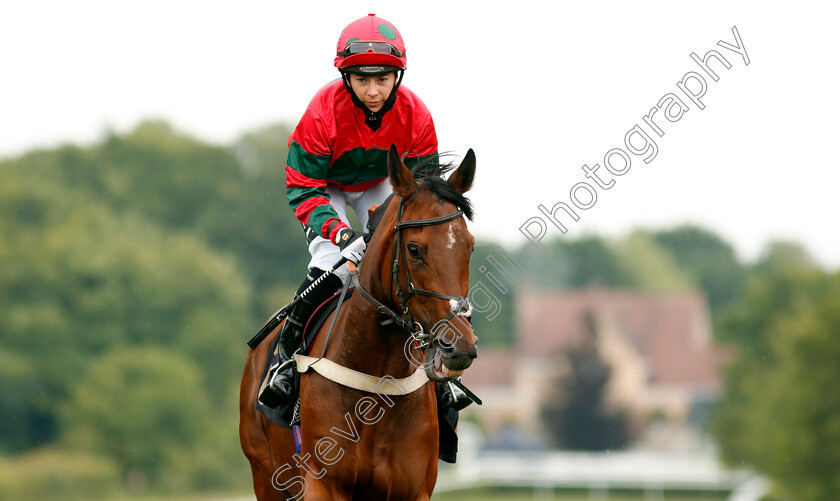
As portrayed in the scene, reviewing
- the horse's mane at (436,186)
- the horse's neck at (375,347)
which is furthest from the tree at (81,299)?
the horse's mane at (436,186)

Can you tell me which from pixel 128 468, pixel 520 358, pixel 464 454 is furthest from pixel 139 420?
pixel 520 358

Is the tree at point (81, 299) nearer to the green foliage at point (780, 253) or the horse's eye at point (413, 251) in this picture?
the horse's eye at point (413, 251)

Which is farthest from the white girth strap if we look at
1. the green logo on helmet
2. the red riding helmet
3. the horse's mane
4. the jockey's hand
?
the green logo on helmet

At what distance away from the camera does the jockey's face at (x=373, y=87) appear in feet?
20.3

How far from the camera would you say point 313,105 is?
6.43 metres

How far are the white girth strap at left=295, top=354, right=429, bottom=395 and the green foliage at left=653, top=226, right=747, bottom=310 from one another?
10244 centimetres

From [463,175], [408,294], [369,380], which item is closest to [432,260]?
[408,294]

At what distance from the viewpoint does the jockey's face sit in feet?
20.3

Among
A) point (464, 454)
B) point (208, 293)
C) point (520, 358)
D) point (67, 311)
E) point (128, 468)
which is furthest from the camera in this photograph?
point (520, 358)

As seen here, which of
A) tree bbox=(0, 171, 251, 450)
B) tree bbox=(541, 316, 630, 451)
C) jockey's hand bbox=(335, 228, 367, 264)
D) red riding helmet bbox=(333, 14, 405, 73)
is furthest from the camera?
tree bbox=(541, 316, 630, 451)

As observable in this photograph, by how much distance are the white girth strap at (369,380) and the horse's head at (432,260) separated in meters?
0.47

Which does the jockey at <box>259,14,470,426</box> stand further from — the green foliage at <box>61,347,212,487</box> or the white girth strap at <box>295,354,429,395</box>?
the green foliage at <box>61,347,212,487</box>

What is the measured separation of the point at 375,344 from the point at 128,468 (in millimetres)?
34373

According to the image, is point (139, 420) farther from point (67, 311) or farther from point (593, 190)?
point (593, 190)
